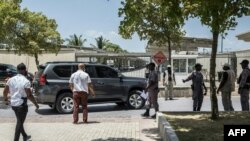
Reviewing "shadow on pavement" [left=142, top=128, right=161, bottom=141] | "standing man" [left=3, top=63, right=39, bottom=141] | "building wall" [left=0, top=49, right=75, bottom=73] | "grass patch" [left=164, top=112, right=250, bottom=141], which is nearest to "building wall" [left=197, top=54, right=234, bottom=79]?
"building wall" [left=0, top=49, right=75, bottom=73]

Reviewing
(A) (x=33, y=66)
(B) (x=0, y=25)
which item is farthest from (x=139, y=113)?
(A) (x=33, y=66)

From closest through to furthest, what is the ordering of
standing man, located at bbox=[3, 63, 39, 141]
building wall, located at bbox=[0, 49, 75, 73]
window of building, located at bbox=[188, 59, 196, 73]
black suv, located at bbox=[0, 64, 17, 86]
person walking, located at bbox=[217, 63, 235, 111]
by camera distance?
standing man, located at bbox=[3, 63, 39, 141], person walking, located at bbox=[217, 63, 235, 111], black suv, located at bbox=[0, 64, 17, 86], window of building, located at bbox=[188, 59, 196, 73], building wall, located at bbox=[0, 49, 75, 73]

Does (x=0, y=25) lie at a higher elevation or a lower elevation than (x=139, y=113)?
higher

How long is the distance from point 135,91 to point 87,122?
180 inches

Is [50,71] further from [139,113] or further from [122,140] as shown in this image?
[122,140]

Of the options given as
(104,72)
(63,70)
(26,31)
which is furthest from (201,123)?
(26,31)

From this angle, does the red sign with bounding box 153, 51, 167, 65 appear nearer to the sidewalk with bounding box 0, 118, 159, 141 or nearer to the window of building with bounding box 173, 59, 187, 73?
the sidewalk with bounding box 0, 118, 159, 141

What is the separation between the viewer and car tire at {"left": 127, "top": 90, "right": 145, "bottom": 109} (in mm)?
19203

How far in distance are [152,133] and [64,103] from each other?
627 cm

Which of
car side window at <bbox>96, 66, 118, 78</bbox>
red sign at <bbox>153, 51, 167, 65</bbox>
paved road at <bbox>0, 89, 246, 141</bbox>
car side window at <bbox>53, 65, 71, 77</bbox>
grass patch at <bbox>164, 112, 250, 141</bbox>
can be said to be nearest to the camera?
grass patch at <bbox>164, 112, 250, 141</bbox>

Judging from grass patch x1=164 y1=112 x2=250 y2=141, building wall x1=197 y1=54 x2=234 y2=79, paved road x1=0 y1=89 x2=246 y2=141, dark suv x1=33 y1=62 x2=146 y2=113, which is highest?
building wall x1=197 y1=54 x2=234 y2=79

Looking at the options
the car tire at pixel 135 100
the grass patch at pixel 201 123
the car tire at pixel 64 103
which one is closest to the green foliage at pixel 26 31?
the car tire at pixel 64 103

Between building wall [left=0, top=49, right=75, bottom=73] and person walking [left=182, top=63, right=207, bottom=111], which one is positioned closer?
person walking [left=182, top=63, right=207, bottom=111]

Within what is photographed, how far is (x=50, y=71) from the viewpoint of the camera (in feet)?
59.2
